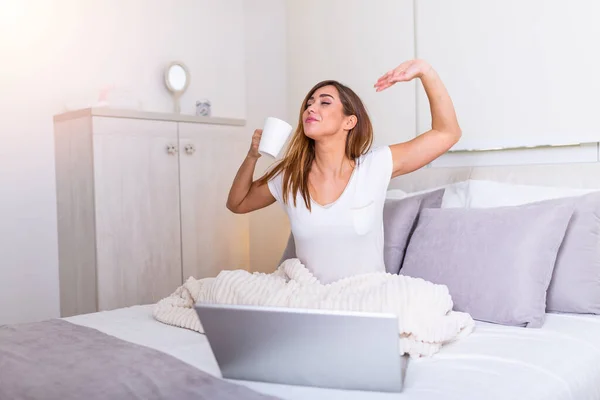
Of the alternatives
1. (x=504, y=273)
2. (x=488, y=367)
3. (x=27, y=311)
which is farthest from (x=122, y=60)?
(x=488, y=367)

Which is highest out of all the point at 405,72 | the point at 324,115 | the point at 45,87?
the point at 45,87

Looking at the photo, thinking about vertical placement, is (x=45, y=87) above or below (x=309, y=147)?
above

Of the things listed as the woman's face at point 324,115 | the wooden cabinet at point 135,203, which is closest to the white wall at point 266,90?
the wooden cabinet at point 135,203

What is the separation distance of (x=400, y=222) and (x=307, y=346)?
1169mm

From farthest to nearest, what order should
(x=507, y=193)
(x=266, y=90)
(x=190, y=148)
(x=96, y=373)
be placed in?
(x=266, y=90)
(x=190, y=148)
(x=507, y=193)
(x=96, y=373)

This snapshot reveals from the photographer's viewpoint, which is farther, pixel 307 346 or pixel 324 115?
pixel 324 115

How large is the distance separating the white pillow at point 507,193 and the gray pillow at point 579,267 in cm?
15

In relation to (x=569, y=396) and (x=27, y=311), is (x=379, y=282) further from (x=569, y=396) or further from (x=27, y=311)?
(x=27, y=311)

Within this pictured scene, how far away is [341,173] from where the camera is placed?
2.12m

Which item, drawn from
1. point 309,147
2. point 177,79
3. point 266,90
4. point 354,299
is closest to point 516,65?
point 309,147

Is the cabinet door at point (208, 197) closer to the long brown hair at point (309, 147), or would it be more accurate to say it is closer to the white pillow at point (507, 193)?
the long brown hair at point (309, 147)

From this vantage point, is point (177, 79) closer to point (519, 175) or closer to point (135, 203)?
point (135, 203)

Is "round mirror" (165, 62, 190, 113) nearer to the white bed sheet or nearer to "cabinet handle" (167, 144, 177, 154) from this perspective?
"cabinet handle" (167, 144, 177, 154)

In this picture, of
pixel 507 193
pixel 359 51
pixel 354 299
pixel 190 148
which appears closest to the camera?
pixel 354 299
